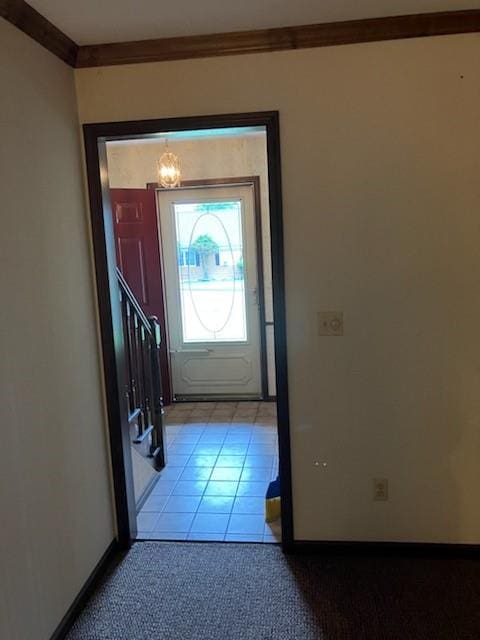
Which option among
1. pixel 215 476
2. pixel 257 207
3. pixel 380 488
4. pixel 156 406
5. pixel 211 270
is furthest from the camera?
pixel 211 270

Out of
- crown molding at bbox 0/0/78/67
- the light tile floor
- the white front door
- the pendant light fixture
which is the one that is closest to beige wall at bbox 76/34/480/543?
crown molding at bbox 0/0/78/67

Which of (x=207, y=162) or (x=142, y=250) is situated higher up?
(x=207, y=162)

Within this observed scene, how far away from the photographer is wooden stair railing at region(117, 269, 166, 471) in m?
3.25

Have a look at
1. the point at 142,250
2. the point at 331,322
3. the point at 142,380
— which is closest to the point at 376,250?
the point at 331,322

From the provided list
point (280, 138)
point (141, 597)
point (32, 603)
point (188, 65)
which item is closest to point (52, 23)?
point (188, 65)

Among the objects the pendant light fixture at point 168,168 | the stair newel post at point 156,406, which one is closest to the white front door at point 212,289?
the pendant light fixture at point 168,168

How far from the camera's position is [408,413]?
239cm

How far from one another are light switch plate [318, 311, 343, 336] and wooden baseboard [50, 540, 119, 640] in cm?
150

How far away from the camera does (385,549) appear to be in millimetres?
2492

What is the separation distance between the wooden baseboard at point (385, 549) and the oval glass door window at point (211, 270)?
8.81ft

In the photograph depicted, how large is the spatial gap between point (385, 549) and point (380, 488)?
307 mm

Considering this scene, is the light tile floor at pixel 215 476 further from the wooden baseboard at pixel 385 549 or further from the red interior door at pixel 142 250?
the red interior door at pixel 142 250

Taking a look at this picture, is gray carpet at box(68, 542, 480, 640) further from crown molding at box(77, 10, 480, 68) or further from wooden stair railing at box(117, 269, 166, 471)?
crown molding at box(77, 10, 480, 68)

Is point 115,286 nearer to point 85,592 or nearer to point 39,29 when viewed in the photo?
point 39,29
